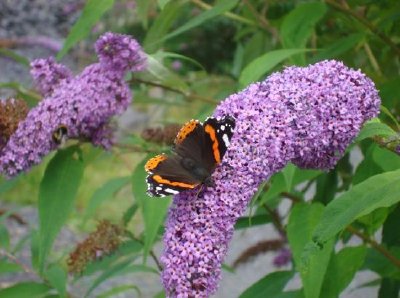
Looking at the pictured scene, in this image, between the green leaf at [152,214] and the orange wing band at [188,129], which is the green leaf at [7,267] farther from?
the orange wing band at [188,129]

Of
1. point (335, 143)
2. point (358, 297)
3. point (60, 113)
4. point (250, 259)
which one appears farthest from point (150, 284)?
point (335, 143)

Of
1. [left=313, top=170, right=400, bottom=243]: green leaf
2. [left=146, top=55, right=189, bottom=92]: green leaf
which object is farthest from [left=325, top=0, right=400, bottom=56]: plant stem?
[left=313, top=170, right=400, bottom=243]: green leaf

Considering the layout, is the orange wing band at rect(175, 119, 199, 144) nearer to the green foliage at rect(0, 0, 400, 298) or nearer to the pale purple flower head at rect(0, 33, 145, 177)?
the green foliage at rect(0, 0, 400, 298)

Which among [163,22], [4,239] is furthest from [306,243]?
[4,239]

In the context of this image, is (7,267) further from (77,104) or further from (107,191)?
(77,104)

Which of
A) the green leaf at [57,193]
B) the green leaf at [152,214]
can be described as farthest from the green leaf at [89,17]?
the green leaf at [152,214]

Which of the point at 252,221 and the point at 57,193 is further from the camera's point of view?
the point at 252,221
